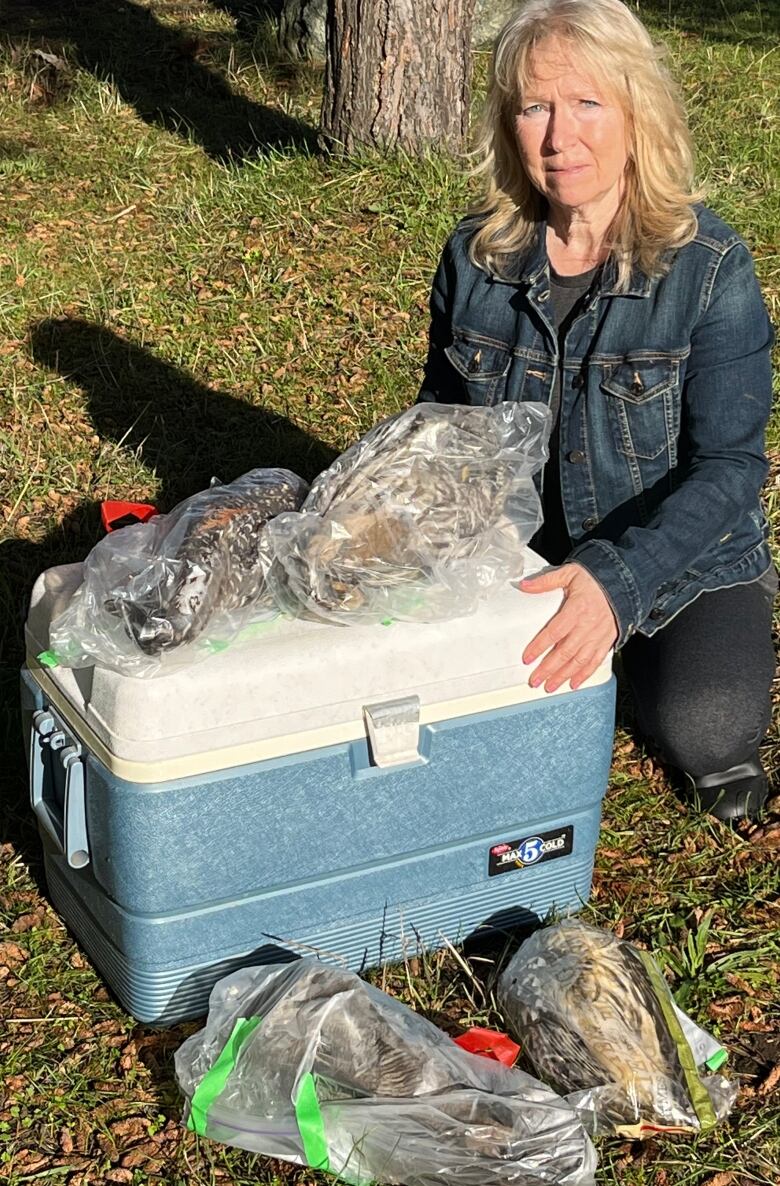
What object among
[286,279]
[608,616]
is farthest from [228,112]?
[608,616]

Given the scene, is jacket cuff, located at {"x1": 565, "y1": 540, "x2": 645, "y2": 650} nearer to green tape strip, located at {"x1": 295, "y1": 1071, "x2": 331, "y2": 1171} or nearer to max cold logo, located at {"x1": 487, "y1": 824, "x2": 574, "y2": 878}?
max cold logo, located at {"x1": 487, "y1": 824, "x2": 574, "y2": 878}

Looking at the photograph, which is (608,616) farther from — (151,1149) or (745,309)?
(151,1149)

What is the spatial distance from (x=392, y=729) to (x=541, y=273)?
3.42ft

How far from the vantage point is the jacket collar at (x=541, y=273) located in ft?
8.43

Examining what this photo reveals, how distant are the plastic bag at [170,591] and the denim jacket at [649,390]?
1.83 feet

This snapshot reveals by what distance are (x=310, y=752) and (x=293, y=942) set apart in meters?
0.36

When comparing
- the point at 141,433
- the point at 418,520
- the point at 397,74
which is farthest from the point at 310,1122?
the point at 397,74

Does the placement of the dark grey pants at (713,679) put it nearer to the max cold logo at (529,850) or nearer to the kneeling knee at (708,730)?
the kneeling knee at (708,730)

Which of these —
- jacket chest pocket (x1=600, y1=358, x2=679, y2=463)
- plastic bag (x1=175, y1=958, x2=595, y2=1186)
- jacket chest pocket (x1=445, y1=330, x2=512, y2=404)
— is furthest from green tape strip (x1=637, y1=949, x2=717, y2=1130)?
jacket chest pocket (x1=445, y1=330, x2=512, y2=404)

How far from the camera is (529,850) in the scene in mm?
2348

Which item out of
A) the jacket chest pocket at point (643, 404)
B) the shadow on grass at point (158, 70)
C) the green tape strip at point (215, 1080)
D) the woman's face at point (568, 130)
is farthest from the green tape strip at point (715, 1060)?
the shadow on grass at point (158, 70)

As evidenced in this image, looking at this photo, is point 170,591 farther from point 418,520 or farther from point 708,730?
point 708,730

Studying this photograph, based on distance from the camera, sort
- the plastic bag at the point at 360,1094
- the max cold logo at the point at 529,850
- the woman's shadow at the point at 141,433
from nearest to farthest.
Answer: the plastic bag at the point at 360,1094, the max cold logo at the point at 529,850, the woman's shadow at the point at 141,433

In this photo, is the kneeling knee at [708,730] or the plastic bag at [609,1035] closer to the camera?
the plastic bag at [609,1035]
